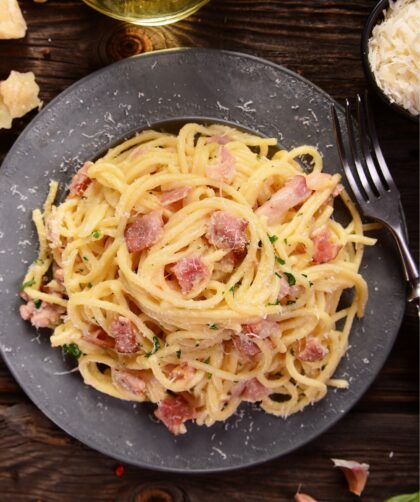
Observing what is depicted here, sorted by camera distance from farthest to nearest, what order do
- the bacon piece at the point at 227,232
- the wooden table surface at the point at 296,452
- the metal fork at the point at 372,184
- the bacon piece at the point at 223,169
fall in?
the wooden table surface at the point at 296,452, the metal fork at the point at 372,184, the bacon piece at the point at 223,169, the bacon piece at the point at 227,232

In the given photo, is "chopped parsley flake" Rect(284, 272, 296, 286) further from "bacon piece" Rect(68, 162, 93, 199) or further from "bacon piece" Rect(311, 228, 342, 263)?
"bacon piece" Rect(68, 162, 93, 199)

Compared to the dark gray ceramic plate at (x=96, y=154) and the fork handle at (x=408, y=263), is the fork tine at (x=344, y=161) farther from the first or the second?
the fork handle at (x=408, y=263)

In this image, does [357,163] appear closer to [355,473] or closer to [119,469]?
[355,473]

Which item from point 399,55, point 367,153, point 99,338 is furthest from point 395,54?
point 99,338

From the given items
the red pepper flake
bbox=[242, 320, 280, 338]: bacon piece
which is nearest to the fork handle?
bbox=[242, 320, 280, 338]: bacon piece

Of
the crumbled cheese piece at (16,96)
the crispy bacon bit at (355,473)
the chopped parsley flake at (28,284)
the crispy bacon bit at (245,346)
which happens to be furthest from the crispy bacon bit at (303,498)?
the crumbled cheese piece at (16,96)

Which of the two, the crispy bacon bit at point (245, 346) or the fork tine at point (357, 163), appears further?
the fork tine at point (357, 163)
